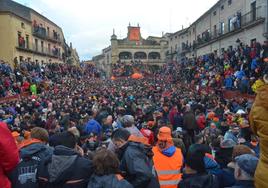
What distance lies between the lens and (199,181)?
383 cm

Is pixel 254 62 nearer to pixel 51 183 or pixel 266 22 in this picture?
pixel 266 22

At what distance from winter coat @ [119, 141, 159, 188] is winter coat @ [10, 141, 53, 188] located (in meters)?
0.97

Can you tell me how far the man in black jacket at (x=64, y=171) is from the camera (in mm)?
3803

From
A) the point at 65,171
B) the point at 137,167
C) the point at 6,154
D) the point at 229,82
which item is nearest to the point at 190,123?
the point at 137,167

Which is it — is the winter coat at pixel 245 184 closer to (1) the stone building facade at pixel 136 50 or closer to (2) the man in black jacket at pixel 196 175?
(2) the man in black jacket at pixel 196 175

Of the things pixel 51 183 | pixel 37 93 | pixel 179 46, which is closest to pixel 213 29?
pixel 179 46

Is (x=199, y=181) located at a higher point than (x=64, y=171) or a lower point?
lower

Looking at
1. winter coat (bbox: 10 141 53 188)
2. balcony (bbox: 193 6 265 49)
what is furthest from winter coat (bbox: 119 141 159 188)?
balcony (bbox: 193 6 265 49)

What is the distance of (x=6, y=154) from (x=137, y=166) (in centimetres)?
148

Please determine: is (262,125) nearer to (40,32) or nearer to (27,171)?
A: (27,171)

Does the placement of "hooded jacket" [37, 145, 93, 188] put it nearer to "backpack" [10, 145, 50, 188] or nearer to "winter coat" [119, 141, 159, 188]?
"backpack" [10, 145, 50, 188]

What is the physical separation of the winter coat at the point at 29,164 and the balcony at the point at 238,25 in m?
24.7

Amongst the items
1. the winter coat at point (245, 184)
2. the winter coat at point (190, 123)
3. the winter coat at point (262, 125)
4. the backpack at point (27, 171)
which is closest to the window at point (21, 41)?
the winter coat at point (190, 123)

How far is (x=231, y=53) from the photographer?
25516mm
